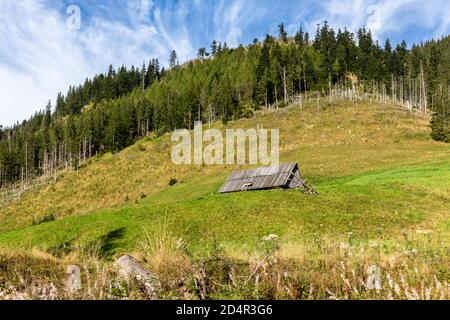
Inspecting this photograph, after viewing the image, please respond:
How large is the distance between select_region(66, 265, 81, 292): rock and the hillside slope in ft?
5.28

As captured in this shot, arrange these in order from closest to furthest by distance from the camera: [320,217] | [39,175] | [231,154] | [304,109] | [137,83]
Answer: [320,217] → [231,154] → [304,109] → [39,175] → [137,83]

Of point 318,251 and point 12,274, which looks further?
point 318,251

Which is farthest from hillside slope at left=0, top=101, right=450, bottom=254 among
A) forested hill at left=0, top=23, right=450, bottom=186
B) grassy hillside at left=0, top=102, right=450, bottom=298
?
forested hill at left=0, top=23, right=450, bottom=186

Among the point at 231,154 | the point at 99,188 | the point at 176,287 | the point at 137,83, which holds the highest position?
the point at 137,83

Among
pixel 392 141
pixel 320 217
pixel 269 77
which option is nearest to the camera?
pixel 320 217

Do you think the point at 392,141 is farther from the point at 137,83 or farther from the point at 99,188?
the point at 137,83

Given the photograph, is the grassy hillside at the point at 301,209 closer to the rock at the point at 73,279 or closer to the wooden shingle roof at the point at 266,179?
the rock at the point at 73,279

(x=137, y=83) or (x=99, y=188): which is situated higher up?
(x=137, y=83)

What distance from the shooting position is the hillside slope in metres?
24.6

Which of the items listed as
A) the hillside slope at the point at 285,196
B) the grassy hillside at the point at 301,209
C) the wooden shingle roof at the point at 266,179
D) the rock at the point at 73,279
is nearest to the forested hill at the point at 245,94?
the hillside slope at the point at 285,196

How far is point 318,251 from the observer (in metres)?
9.16

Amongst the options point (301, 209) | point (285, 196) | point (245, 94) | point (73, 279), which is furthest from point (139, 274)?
point (245, 94)
